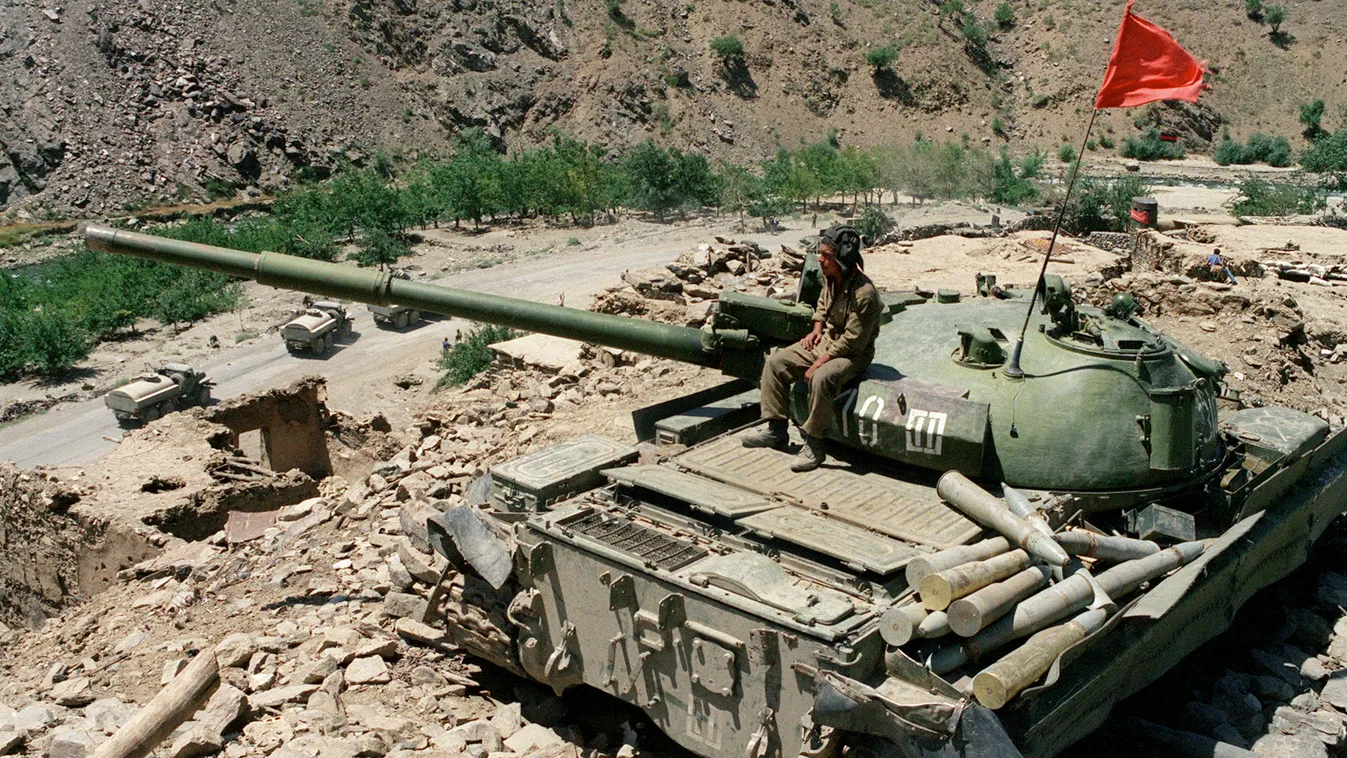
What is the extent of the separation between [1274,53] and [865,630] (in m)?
73.5

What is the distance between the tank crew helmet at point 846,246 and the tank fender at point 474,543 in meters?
3.18

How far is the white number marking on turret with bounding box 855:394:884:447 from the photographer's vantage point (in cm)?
810

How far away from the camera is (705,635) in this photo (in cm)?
706

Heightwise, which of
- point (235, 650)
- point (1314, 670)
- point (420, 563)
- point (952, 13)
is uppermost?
point (952, 13)

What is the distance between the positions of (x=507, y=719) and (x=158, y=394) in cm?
1726

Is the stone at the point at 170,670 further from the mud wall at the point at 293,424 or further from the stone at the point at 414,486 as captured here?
the mud wall at the point at 293,424

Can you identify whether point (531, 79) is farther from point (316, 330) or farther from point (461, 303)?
point (461, 303)

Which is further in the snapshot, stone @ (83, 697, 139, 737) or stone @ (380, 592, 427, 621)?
Answer: stone @ (380, 592, 427, 621)

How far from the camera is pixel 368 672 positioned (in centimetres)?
904

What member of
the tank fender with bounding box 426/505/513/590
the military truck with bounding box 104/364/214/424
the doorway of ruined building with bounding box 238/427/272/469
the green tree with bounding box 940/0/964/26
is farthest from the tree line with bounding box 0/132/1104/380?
the tank fender with bounding box 426/505/513/590

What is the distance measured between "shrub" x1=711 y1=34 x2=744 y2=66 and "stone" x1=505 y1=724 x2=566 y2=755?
56605 millimetres

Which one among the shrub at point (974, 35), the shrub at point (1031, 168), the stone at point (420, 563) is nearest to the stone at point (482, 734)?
the stone at point (420, 563)

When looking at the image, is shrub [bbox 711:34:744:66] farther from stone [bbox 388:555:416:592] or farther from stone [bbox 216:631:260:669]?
stone [bbox 216:631:260:669]

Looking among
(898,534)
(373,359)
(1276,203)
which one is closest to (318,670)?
(898,534)
